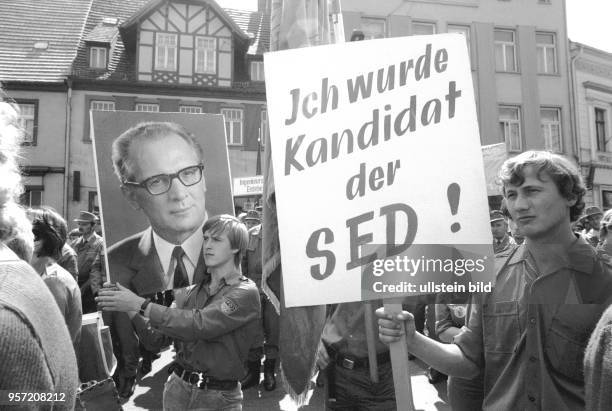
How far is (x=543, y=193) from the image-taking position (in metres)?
1.96

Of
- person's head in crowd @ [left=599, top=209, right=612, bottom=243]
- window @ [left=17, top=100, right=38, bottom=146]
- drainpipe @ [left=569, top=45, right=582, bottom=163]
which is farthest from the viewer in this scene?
drainpipe @ [left=569, top=45, right=582, bottom=163]

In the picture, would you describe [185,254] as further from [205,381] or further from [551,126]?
[551,126]

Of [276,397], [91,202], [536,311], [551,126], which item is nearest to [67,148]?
[91,202]

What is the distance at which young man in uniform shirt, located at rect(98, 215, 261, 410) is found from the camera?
99.6 inches

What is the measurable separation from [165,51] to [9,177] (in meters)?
19.1

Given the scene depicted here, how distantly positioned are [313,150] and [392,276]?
1.75ft

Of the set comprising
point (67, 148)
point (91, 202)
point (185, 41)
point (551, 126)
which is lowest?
point (91, 202)

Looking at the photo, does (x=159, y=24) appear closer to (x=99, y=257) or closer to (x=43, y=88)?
(x=43, y=88)

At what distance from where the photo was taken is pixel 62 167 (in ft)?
56.1

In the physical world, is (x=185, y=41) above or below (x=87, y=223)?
above

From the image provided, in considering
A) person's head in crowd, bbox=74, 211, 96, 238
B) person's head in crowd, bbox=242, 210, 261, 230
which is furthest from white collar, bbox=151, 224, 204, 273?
person's head in crowd, bbox=74, 211, 96, 238

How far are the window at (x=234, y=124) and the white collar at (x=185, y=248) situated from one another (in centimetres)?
1594

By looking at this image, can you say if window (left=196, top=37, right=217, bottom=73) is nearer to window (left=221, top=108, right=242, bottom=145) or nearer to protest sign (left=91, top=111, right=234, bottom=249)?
window (left=221, top=108, right=242, bottom=145)

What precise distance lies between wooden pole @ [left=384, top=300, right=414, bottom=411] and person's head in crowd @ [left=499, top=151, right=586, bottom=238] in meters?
0.65
